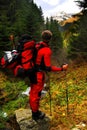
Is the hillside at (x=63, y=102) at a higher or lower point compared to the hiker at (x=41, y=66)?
lower

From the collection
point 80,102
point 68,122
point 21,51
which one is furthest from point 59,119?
point 21,51

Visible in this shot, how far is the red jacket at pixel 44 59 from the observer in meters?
8.62

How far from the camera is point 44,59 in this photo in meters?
8.65

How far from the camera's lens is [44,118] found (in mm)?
9523

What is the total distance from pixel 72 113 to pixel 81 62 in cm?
1114

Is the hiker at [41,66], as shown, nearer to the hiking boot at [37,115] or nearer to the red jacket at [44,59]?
the red jacket at [44,59]

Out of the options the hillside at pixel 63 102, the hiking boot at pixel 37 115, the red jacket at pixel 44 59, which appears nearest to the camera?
the red jacket at pixel 44 59

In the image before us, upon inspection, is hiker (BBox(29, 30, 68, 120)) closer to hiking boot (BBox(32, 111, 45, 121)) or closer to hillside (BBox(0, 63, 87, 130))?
hiking boot (BBox(32, 111, 45, 121))

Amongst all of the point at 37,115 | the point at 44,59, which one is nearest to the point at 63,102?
the point at 37,115

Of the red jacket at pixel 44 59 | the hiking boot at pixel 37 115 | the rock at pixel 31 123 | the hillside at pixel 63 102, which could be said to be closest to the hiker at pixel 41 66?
the red jacket at pixel 44 59

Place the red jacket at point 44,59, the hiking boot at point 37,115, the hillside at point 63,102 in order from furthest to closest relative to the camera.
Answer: the hillside at point 63,102, the hiking boot at point 37,115, the red jacket at point 44,59

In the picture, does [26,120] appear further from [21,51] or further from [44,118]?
[21,51]

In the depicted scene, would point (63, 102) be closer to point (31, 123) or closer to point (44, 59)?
point (31, 123)

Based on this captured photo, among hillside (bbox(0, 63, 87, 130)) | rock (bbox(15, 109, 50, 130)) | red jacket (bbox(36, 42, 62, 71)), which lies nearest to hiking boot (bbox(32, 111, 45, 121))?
rock (bbox(15, 109, 50, 130))
